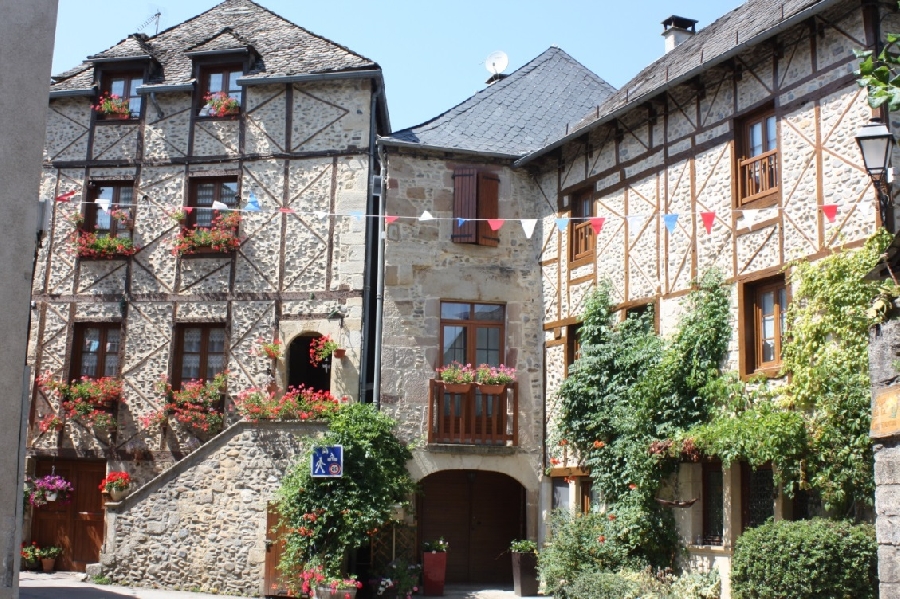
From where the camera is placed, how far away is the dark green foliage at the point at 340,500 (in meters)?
12.5

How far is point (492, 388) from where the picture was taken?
1385 centimetres

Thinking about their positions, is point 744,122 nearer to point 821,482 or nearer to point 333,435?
point 821,482

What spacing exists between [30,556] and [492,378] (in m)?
6.85

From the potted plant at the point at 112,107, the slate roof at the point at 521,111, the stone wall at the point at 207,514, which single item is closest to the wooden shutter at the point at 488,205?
the slate roof at the point at 521,111

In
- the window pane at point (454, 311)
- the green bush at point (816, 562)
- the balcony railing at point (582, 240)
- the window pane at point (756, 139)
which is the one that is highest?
the window pane at point (756, 139)

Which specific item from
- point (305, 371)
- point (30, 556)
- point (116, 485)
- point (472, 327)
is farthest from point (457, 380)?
point (30, 556)

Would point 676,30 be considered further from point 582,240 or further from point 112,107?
point 112,107

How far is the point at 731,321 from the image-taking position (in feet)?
36.9

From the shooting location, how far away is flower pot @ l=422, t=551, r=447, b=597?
13.3 meters

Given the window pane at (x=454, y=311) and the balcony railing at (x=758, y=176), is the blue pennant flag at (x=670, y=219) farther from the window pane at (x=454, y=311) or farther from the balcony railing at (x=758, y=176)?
the window pane at (x=454, y=311)

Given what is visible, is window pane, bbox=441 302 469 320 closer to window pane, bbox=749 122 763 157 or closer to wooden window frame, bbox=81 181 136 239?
window pane, bbox=749 122 763 157

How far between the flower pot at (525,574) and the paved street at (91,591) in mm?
149

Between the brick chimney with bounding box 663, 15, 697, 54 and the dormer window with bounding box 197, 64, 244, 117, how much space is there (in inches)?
247

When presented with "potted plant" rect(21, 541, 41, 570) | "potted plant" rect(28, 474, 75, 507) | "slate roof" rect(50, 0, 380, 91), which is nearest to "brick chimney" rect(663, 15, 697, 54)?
"slate roof" rect(50, 0, 380, 91)
